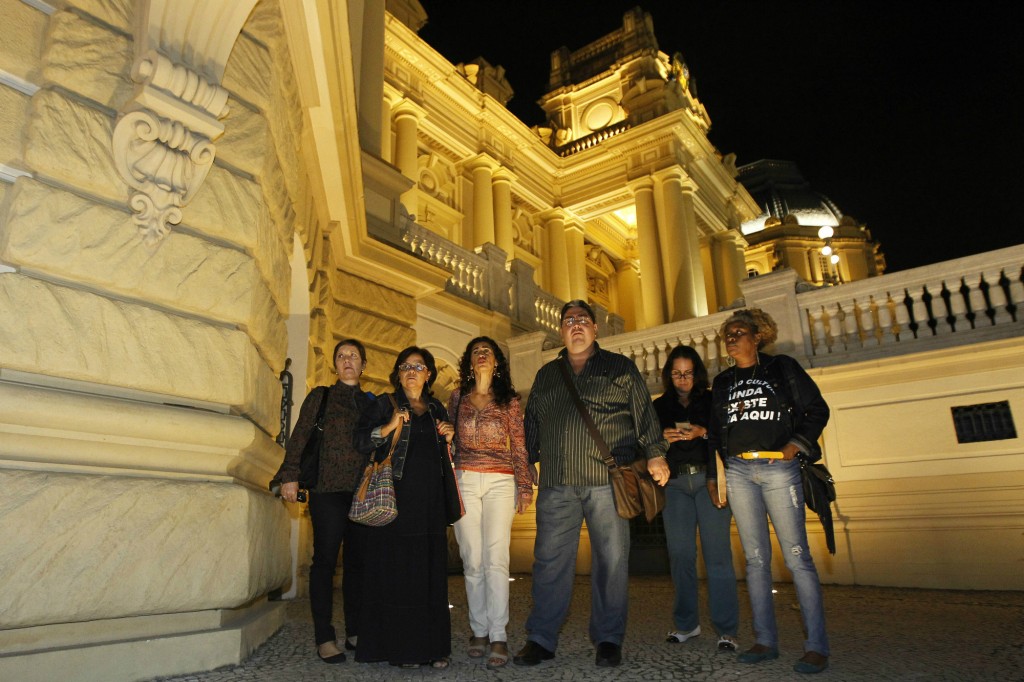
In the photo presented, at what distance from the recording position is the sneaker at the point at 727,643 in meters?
3.47

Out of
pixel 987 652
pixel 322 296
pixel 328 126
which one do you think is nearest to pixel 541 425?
pixel 987 652

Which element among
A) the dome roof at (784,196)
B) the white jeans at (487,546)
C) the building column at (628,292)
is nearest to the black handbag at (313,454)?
the white jeans at (487,546)

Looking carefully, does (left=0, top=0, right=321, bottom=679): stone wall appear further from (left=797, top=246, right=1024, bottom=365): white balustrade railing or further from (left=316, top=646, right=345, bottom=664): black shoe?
(left=797, top=246, right=1024, bottom=365): white balustrade railing

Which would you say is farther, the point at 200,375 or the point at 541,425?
the point at 541,425

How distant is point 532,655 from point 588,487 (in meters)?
0.86

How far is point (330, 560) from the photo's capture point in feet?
11.5

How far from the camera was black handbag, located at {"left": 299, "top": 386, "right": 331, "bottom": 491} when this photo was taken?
3.54 metres

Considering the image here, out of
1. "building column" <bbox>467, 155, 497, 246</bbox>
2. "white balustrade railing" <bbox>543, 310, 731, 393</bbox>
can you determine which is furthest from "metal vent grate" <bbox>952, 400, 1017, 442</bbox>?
"building column" <bbox>467, 155, 497, 246</bbox>

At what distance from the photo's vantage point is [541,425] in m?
3.68

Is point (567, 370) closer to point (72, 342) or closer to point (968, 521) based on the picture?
point (72, 342)

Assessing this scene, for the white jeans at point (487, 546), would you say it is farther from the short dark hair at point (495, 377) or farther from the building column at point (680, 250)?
the building column at point (680, 250)

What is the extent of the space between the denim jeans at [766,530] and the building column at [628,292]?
2295 cm

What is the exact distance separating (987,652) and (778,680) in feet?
4.27

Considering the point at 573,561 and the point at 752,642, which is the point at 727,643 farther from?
the point at 573,561
